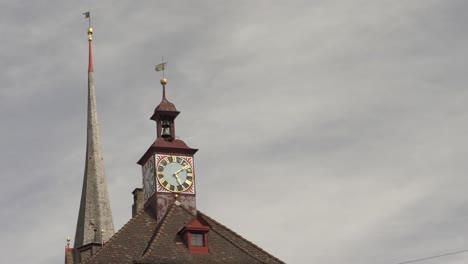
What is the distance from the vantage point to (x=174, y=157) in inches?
2470

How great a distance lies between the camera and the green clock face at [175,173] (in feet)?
203

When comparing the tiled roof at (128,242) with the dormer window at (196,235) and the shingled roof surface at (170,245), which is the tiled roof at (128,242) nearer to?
the shingled roof surface at (170,245)

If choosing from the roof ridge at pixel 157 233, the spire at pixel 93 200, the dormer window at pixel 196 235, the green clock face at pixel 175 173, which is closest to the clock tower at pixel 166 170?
the green clock face at pixel 175 173

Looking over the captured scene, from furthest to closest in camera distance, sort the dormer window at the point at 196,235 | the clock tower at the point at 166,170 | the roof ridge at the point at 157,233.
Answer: the clock tower at the point at 166,170
the dormer window at the point at 196,235
the roof ridge at the point at 157,233

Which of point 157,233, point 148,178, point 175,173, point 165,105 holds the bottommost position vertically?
point 157,233

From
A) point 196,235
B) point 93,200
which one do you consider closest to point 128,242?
point 196,235

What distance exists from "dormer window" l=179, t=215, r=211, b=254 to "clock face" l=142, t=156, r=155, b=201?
5.62m

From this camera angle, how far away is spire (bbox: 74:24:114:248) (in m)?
74.4

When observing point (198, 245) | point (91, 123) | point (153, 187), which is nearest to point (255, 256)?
point (198, 245)

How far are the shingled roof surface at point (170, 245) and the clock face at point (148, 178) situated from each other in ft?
7.05

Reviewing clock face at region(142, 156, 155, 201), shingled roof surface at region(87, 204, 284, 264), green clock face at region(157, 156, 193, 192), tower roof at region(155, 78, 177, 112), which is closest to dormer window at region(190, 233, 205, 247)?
shingled roof surface at region(87, 204, 284, 264)

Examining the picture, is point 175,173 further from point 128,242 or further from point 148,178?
point 128,242

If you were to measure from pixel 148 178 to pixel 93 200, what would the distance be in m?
14.2

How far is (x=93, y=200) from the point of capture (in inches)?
3002
